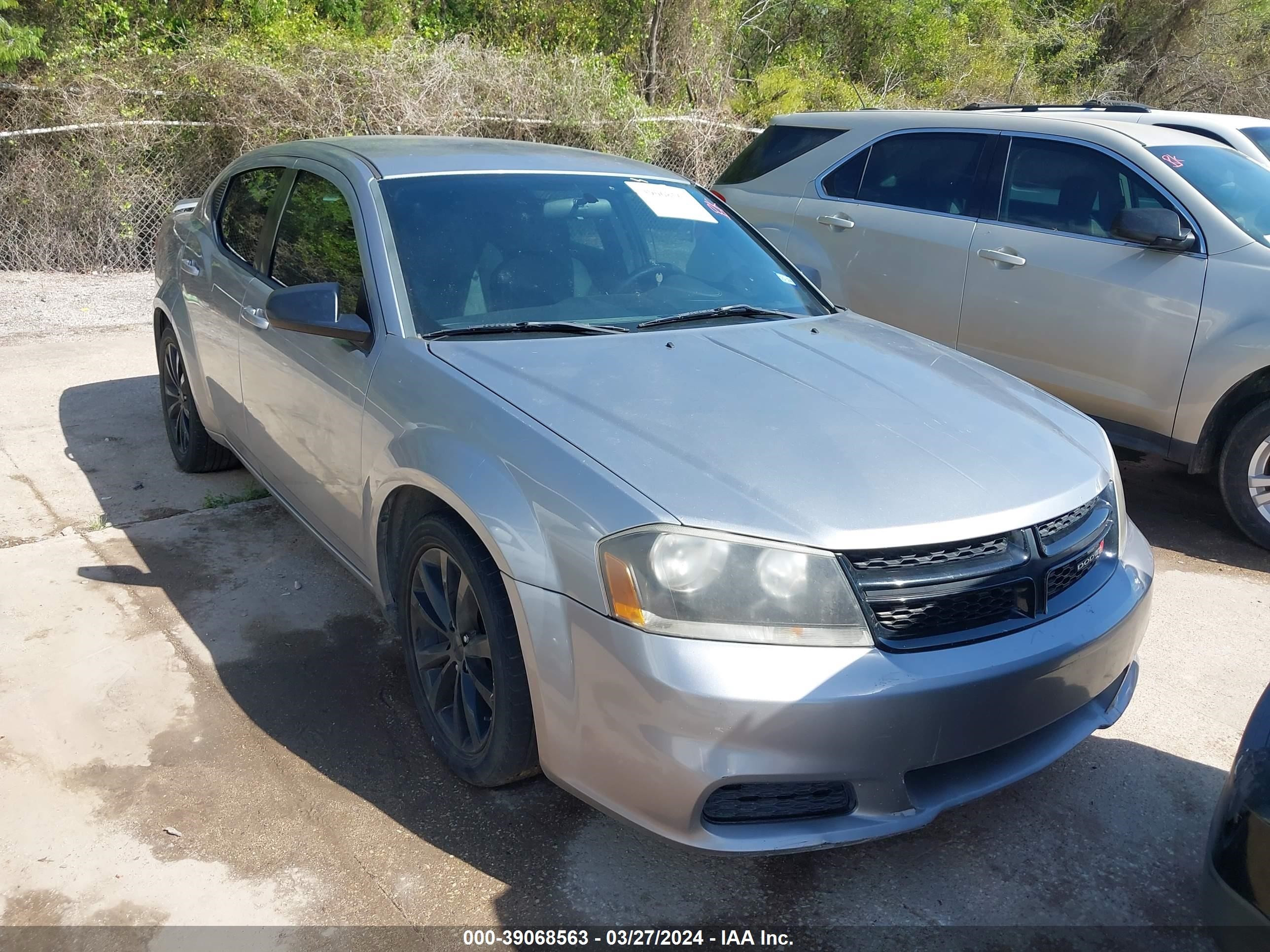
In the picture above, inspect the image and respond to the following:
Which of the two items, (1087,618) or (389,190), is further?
(389,190)

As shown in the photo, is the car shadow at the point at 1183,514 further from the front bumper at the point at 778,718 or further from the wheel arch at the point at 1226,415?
the front bumper at the point at 778,718

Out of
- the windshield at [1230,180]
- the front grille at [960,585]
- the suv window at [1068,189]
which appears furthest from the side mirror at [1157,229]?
the front grille at [960,585]

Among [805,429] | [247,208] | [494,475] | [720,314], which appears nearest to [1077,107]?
[720,314]

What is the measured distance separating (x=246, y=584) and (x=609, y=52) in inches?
536

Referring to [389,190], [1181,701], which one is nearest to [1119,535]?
[1181,701]

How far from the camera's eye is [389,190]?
3596 mm

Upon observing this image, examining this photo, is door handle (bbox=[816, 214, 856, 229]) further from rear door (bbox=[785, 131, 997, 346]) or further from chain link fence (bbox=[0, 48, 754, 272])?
chain link fence (bbox=[0, 48, 754, 272])

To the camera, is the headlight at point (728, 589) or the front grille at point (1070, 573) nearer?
the headlight at point (728, 589)

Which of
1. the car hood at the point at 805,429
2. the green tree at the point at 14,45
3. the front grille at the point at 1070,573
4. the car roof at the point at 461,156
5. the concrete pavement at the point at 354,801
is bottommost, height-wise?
the concrete pavement at the point at 354,801

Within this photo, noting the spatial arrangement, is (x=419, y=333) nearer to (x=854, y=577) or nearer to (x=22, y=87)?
(x=854, y=577)

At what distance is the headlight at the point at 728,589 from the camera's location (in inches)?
92.0

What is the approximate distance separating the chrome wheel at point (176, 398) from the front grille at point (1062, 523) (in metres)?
3.95

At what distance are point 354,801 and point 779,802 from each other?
1230 millimetres

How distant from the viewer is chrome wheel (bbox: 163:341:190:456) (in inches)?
203
